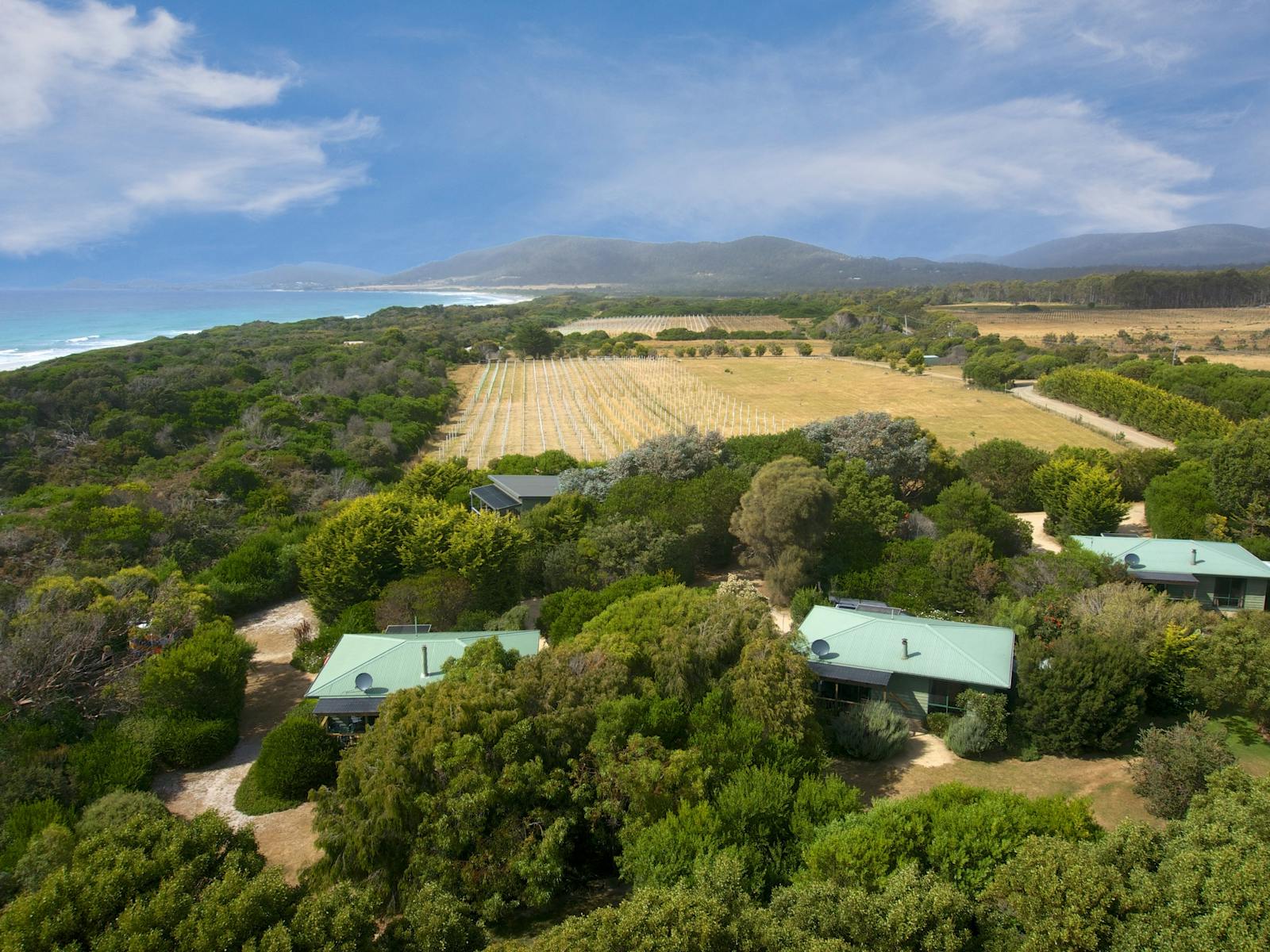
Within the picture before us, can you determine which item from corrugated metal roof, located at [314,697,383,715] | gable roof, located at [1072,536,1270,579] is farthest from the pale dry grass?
corrugated metal roof, located at [314,697,383,715]

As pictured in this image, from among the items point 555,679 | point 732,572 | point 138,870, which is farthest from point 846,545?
point 138,870

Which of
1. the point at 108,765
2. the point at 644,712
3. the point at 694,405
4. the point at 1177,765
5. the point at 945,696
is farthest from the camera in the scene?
the point at 694,405

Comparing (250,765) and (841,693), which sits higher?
(841,693)

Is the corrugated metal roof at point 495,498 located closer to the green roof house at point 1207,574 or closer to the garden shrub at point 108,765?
the garden shrub at point 108,765

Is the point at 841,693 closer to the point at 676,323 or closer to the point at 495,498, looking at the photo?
→ the point at 495,498

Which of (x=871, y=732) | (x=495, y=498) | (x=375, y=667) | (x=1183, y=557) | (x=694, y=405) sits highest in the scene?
(x=694, y=405)

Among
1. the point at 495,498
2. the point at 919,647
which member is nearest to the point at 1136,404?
the point at 919,647

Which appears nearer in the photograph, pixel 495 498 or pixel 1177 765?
pixel 1177 765

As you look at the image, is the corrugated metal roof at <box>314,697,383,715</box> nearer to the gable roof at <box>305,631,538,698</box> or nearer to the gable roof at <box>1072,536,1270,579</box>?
the gable roof at <box>305,631,538,698</box>
